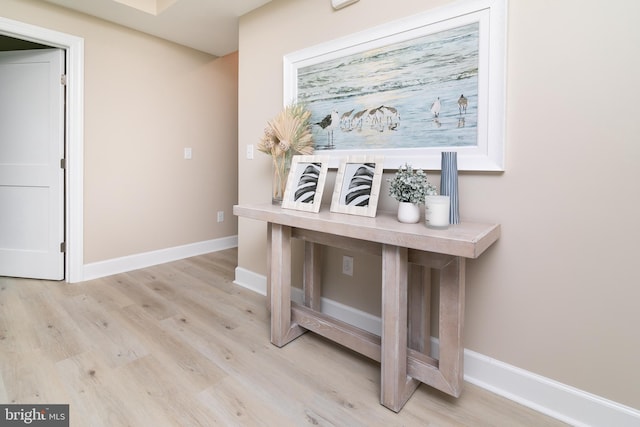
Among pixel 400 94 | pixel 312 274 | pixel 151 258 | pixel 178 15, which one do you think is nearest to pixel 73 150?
pixel 151 258

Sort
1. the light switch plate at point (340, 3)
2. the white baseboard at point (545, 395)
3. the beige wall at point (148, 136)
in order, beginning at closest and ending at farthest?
the white baseboard at point (545, 395) < the light switch plate at point (340, 3) < the beige wall at point (148, 136)

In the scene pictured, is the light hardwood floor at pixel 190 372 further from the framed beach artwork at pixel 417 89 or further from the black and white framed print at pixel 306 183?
the framed beach artwork at pixel 417 89

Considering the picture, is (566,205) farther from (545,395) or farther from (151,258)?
(151,258)

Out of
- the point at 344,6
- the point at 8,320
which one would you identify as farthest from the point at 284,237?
the point at 8,320

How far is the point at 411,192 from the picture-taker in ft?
4.82

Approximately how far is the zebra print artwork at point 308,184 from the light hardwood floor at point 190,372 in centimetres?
85

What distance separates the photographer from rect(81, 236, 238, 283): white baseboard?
299 centimetres

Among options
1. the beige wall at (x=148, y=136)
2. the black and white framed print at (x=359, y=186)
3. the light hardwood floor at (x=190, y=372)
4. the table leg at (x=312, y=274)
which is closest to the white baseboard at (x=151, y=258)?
the beige wall at (x=148, y=136)

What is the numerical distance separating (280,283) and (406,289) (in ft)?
2.45

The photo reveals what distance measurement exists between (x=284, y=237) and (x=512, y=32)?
1443 millimetres

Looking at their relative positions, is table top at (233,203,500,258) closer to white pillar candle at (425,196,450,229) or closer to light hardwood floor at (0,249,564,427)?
white pillar candle at (425,196,450,229)

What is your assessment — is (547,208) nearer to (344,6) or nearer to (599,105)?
(599,105)

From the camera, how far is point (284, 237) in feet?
6.08

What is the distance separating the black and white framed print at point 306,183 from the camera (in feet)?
5.94
